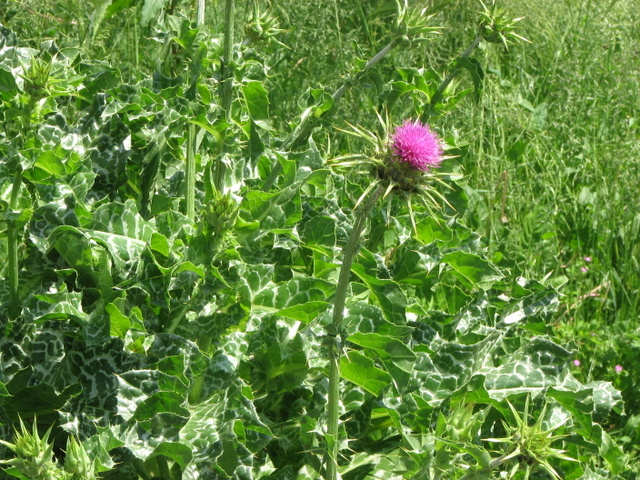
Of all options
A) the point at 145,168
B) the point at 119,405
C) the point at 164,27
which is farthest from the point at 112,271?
the point at 164,27

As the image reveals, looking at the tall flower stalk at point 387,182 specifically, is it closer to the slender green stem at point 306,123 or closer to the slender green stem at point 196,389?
the slender green stem at point 196,389

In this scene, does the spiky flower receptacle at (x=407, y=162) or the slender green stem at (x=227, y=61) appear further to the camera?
the slender green stem at (x=227, y=61)

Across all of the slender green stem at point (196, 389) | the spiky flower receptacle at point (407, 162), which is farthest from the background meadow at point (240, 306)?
the spiky flower receptacle at point (407, 162)

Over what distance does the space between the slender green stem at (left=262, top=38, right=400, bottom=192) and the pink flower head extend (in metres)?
0.81

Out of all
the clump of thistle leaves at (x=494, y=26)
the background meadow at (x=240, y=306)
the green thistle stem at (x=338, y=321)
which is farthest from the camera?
the clump of thistle leaves at (x=494, y=26)

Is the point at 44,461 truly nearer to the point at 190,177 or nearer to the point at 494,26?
the point at 190,177

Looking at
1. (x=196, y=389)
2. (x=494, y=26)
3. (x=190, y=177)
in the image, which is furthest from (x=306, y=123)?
(x=196, y=389)

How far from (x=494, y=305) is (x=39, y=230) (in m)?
1.90

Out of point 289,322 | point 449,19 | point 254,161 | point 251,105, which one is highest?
point 449,19

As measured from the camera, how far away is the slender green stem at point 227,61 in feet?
9.82

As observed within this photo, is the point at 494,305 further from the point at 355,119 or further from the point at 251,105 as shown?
the point at 355,119

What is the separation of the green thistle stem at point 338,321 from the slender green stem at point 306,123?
0.79 metres

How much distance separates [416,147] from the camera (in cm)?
223

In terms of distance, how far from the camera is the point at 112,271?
275cm
